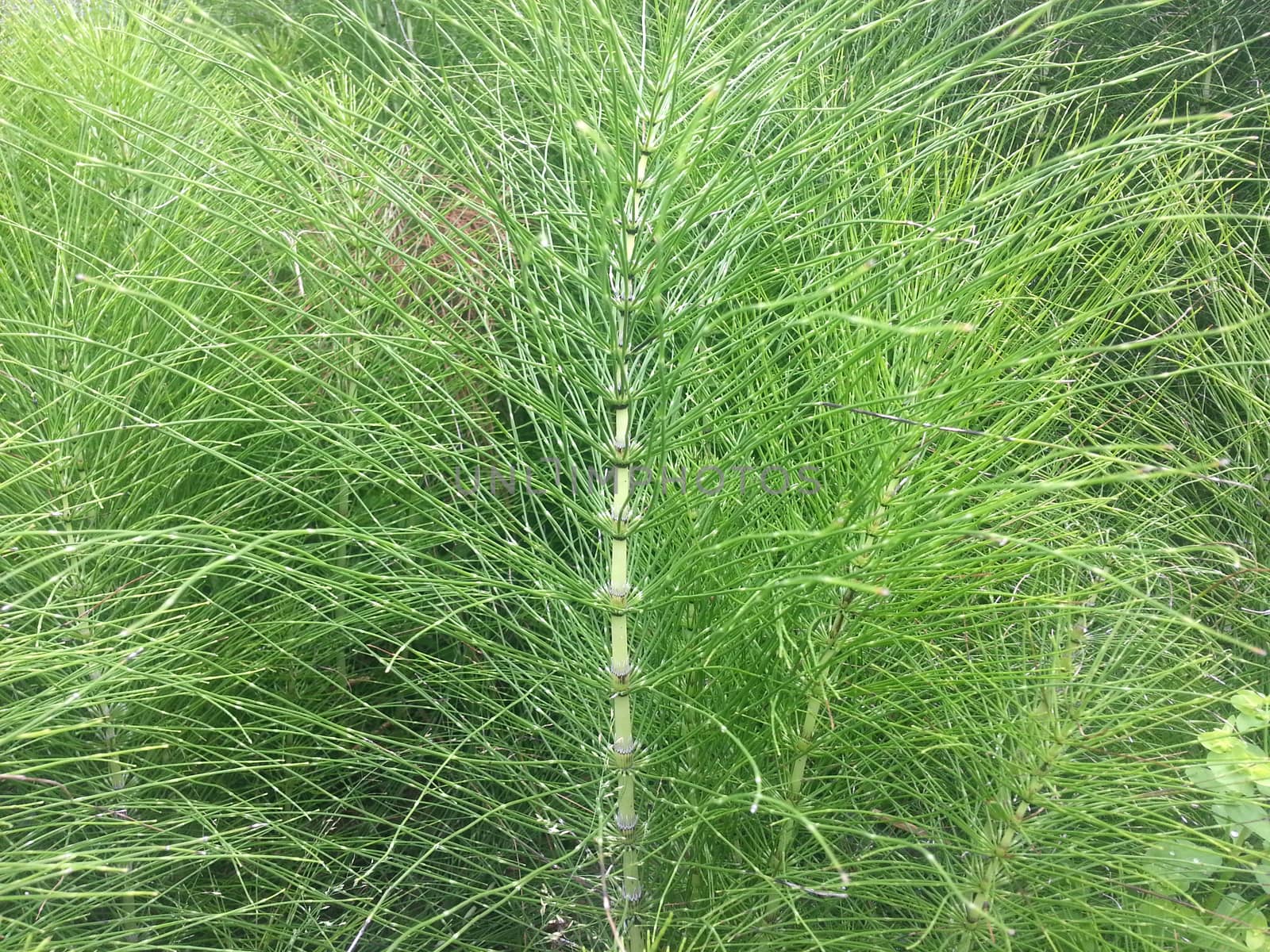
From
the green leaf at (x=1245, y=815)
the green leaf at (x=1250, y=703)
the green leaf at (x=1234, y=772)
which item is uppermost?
the green leaf at (x=1250, y=703)

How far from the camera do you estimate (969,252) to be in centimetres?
106

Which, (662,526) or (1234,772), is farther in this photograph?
(662,526)

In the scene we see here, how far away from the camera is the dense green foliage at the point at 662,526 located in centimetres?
92

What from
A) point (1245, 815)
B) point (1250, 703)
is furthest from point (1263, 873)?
point (1250, 703)

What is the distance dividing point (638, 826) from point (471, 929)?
542mm

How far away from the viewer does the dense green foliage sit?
916mm

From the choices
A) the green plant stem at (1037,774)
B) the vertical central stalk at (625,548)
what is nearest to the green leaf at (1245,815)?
the green plant stem at (1037,774)

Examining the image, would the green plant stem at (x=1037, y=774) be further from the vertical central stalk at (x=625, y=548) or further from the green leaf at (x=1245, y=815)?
the vertical central stalk at (x=625, y=548)

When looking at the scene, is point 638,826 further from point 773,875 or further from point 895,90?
point 895,90

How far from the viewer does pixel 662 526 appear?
1.25 metres

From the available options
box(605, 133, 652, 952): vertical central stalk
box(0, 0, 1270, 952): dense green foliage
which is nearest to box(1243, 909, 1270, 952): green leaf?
box(0, 0, 1270, 952): dense green foliage

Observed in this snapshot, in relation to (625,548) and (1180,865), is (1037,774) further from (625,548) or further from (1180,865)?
(625,548)

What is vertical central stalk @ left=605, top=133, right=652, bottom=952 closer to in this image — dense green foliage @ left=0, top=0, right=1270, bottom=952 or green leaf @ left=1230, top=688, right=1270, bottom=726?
dense green foliage @ left=0, top=0, right=1270, bottom=952

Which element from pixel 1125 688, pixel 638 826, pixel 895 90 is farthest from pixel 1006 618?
pixel 895 90
